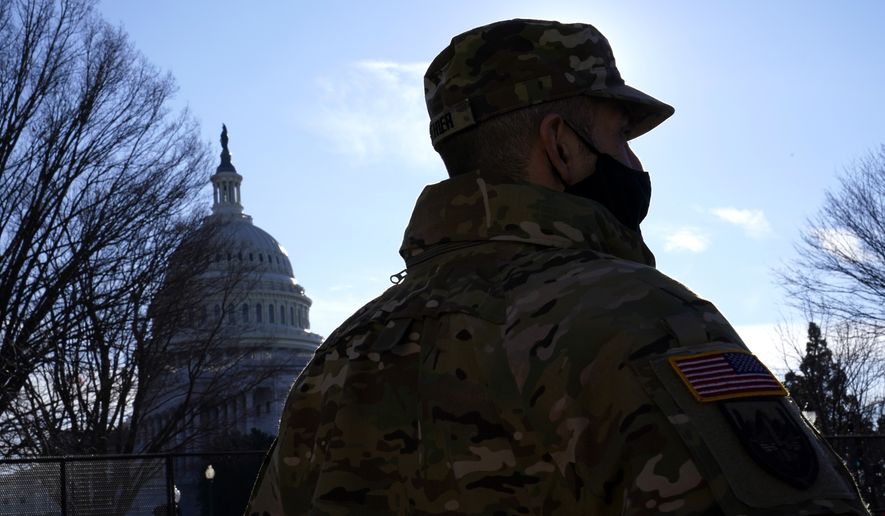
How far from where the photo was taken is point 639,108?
2.02m

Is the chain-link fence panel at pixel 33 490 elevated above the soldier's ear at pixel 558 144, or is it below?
above

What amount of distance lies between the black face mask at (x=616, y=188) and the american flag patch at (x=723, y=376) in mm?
562

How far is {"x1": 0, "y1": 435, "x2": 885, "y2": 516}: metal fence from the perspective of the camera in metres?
12.0

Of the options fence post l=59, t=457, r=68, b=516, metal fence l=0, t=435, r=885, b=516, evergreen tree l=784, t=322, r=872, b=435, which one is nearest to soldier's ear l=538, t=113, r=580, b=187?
metal fence l=0, t=435, r=885, b=516

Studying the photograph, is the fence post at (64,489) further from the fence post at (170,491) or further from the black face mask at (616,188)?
the black face mask at (616,188)

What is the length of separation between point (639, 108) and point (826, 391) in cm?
3409

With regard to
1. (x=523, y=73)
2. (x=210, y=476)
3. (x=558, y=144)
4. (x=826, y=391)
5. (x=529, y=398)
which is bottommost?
(x=529, y=398)

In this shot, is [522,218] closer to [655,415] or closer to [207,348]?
[655,415]

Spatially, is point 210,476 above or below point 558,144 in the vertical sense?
above

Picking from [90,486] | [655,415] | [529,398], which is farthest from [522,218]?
[90,486]


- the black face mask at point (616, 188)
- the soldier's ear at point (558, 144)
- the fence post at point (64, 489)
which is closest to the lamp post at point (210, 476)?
the fence post at point (64, 489)

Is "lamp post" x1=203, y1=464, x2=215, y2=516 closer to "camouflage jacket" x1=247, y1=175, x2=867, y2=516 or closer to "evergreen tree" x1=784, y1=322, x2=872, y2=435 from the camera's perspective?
"camouflage jacket" x1=247, y1=175, x2=867, y2=516

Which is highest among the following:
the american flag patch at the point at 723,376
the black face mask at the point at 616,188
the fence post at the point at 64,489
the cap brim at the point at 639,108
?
the fence post at the point at 64,489

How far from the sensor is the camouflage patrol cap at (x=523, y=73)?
6.21ft
